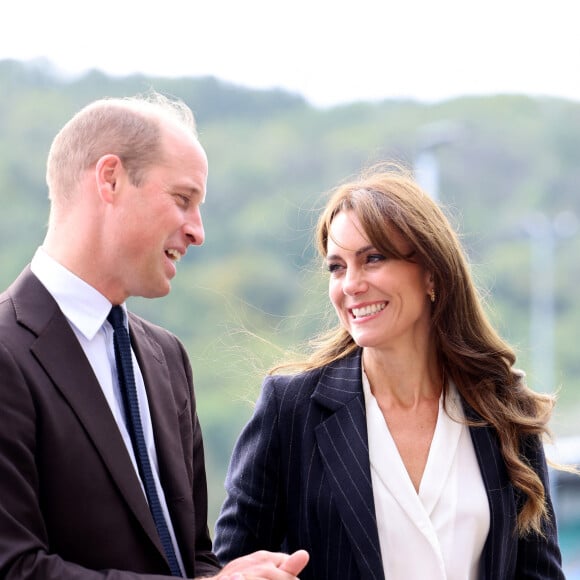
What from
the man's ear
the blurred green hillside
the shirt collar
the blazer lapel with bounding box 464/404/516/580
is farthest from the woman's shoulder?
the blurred green hillside

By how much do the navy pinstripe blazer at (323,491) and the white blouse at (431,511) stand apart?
4 cm

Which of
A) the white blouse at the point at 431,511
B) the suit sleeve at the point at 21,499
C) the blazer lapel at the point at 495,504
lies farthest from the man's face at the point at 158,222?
the blazer lapel at the point at 495,504

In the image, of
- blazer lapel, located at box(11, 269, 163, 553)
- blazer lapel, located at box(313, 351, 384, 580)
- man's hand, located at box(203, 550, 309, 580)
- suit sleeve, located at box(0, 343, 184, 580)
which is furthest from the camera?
blazer lapel, located at box(313, 351, 384, 580)

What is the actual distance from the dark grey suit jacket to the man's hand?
153 mm

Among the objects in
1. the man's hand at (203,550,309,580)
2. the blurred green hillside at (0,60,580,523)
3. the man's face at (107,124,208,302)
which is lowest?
the man's hand at (203,550,309,580)

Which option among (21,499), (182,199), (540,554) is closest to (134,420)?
(21,499)

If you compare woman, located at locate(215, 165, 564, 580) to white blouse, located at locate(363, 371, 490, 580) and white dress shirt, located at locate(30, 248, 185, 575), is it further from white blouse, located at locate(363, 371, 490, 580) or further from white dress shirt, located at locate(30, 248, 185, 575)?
white dress shirt, located at locate(30, 248, 185, 575)

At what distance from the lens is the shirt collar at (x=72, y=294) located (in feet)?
7.82

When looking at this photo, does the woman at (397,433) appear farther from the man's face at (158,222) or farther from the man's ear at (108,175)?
the man's ear at (108,175)

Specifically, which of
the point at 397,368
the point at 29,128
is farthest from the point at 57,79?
the point at 397,368

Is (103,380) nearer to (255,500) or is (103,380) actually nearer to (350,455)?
(255,500)

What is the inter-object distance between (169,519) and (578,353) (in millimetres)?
29841

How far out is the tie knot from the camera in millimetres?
2490

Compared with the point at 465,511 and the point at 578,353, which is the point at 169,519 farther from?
the point at 578,353
